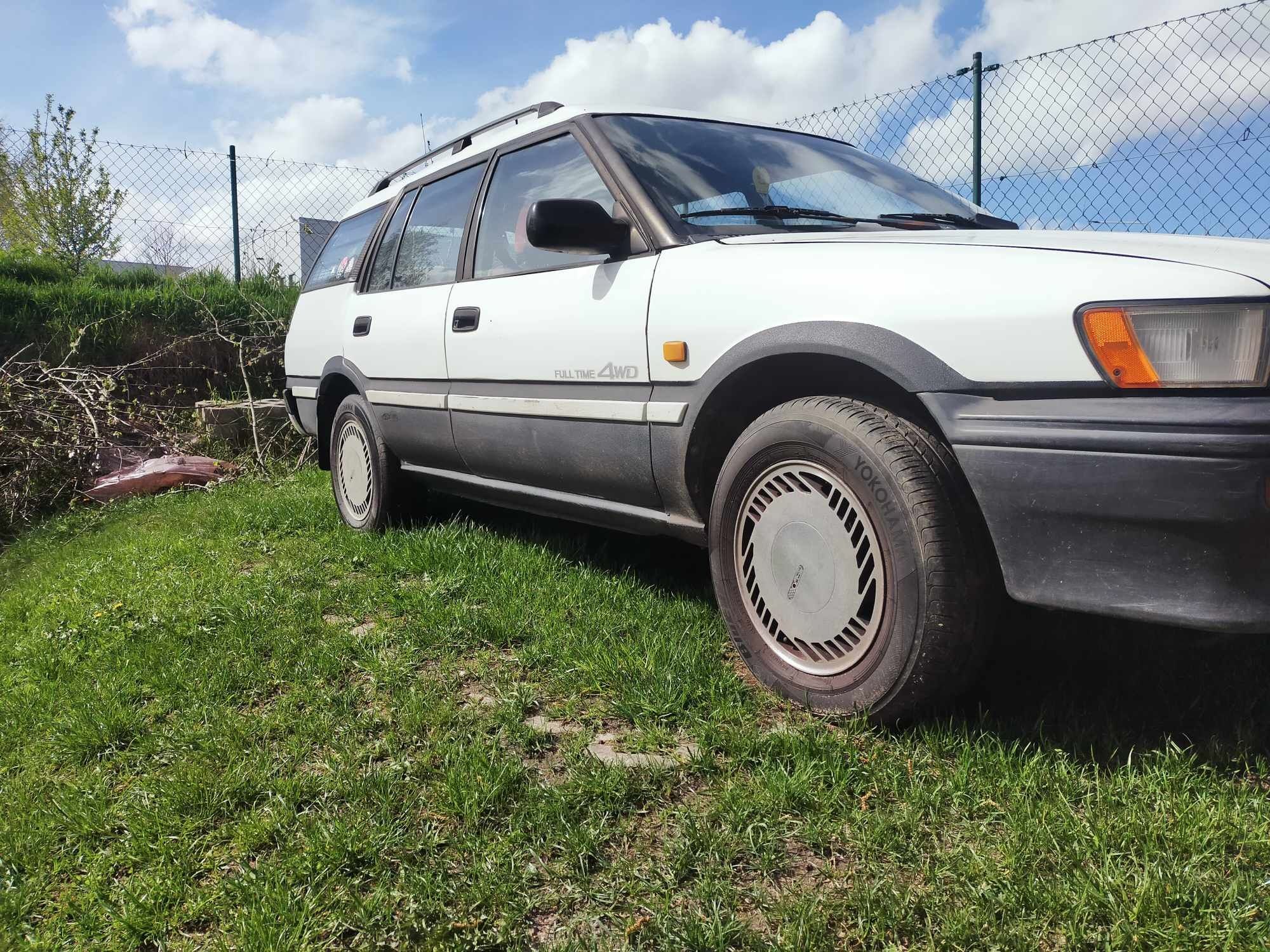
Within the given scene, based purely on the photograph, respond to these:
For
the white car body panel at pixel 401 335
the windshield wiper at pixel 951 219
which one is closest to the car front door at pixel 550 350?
the white car body panel at pixel 401 335

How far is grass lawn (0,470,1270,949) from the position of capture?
1.75m

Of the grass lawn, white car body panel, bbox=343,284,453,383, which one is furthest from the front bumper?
white car body panel, bbox=343,284,453,383

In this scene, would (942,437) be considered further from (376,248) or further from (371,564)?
(376,248)

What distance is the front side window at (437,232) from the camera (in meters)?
4.02

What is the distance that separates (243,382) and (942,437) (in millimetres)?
8117

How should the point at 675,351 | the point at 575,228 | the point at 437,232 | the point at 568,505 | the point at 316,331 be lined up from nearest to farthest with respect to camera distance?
1. the point at 675,351
2. the point at 575,228
3. the point at 568,505
4. the point at 437,232
5. the point at 316,331

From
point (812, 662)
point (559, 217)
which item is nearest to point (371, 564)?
point (559, 217)

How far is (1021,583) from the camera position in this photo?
208cm

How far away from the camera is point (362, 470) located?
4809 millimetres

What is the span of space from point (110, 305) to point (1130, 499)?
351 inches

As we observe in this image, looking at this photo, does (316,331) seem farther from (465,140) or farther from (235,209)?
(235,209)

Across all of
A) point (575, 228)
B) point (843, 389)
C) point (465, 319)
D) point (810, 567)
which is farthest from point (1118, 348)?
point (465, 319)

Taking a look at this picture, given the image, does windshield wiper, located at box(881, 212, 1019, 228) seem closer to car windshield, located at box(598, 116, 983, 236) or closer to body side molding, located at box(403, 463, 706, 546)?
car windshield, located at box(598, 116, 983, 236)

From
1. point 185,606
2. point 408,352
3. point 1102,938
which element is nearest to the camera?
point 1102,938
